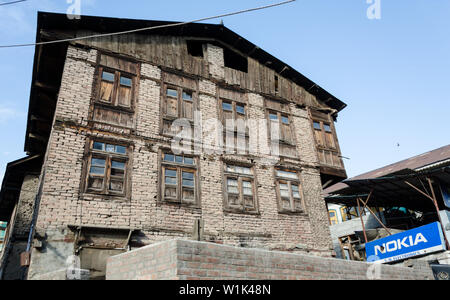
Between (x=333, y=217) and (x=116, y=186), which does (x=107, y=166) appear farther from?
(x=333, y=217)

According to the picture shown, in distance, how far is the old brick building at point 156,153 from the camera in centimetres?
874

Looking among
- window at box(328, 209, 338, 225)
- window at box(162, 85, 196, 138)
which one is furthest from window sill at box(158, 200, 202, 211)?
window at box(328, 209, 338, 225)

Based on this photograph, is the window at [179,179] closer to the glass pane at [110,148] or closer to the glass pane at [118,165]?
the glass pane at [118,165]

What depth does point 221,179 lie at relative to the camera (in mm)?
11219

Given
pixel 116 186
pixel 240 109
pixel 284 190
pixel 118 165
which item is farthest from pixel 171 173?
pixel 284 190

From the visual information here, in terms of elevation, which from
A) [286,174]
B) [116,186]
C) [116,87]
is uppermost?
[116,87]

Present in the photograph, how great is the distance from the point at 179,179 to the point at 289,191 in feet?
14.3

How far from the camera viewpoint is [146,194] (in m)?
9.64

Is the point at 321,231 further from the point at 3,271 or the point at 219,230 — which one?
the point at 3,271

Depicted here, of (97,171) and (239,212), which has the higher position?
(97,171)

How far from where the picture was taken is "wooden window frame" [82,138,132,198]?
9.04 m
